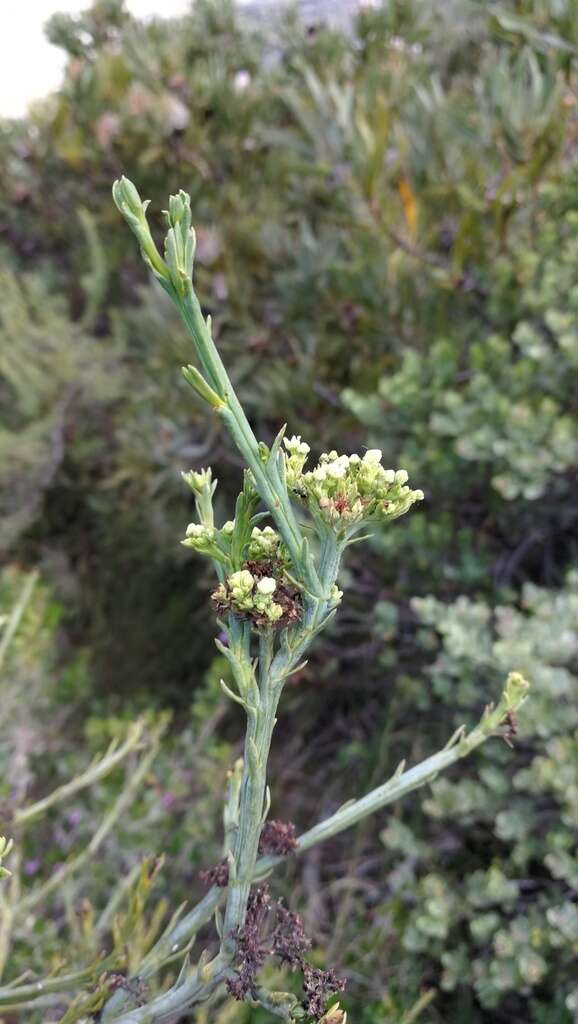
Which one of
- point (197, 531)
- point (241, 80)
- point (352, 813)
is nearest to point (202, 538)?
point (197, 531)

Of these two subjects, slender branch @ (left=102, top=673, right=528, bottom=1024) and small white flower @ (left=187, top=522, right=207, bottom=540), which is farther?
slender branch @ (left=102, top=673, right=528, bottom=1024)

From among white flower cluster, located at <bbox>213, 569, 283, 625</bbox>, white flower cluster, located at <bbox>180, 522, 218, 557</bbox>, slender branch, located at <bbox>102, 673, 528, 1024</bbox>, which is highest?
white flower cluster, located at <bbox>180, 522, 218, 557</bbox>

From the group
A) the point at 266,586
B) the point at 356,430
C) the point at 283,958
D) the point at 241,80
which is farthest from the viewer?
the point at 241,80

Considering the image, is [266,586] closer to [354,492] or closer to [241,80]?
[354,492]

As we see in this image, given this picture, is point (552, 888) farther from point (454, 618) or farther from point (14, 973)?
point (14, 973)

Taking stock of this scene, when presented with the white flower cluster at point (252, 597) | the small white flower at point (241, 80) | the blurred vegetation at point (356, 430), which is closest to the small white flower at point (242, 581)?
the white flower cluster at point (252, 597)

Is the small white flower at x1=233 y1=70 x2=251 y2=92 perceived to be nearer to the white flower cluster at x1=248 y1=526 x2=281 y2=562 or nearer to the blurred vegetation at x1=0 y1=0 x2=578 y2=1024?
the blurred vegetation at x1=0 y1=0 x2=578 y2=1024

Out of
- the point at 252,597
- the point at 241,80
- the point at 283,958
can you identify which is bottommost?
the point at 283,958

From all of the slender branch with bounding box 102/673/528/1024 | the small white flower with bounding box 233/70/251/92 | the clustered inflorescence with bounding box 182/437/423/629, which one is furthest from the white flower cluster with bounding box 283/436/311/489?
the small white flower with bounding box 233/70/251/92
